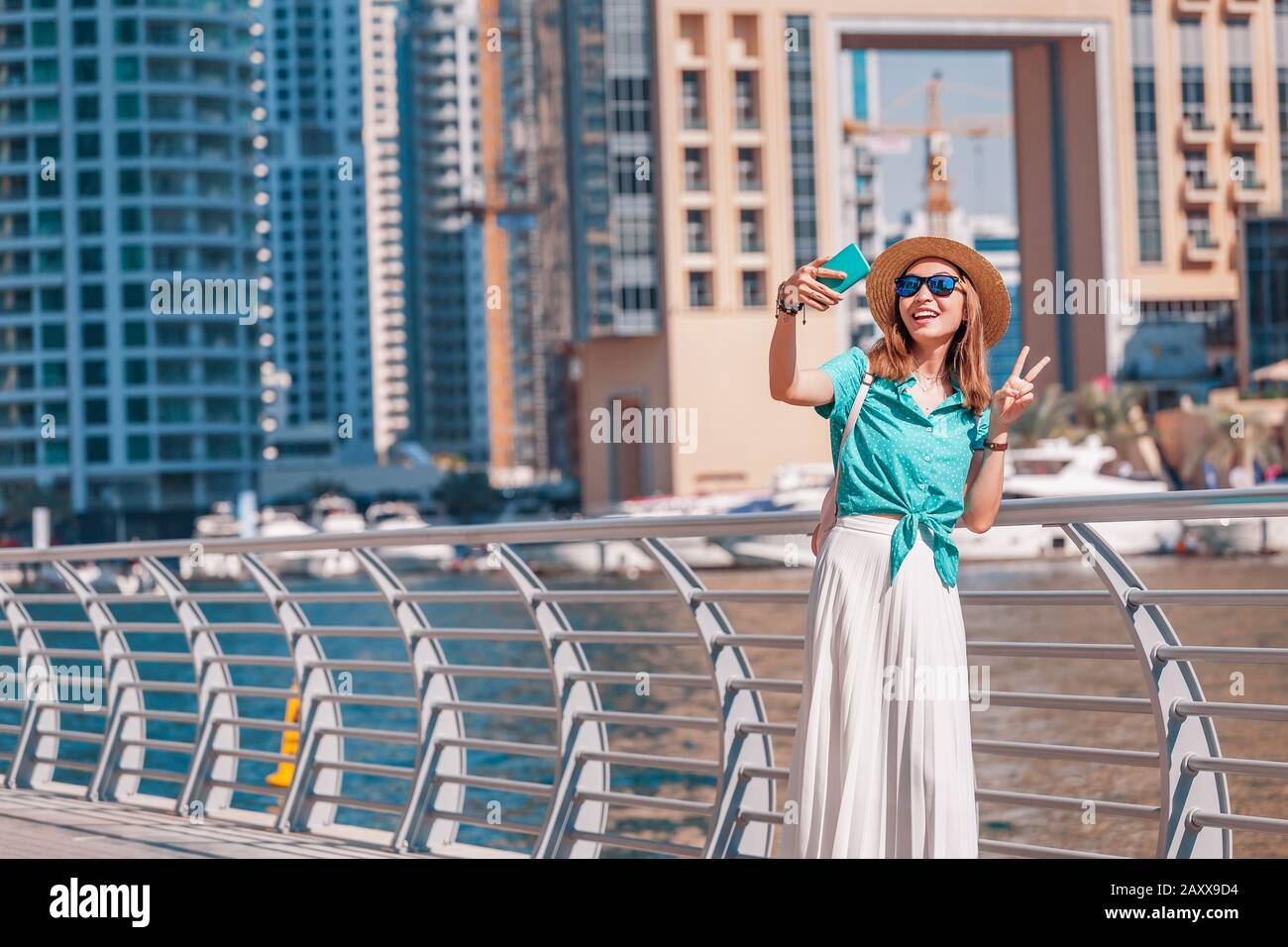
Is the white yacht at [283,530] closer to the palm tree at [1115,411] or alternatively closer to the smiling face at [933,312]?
the palm tree at [1115,411]

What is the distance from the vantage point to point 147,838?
685 cm

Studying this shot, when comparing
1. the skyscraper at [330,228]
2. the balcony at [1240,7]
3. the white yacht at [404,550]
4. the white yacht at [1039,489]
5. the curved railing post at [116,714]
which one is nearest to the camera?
the curved railing post at [116,714]

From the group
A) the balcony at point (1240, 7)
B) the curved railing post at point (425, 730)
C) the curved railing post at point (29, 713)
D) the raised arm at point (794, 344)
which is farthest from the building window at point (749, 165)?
the raised arm at point (794, 344)

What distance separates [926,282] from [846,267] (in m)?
0.28

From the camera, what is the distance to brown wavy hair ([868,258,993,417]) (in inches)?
158

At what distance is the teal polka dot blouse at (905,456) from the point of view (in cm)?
395

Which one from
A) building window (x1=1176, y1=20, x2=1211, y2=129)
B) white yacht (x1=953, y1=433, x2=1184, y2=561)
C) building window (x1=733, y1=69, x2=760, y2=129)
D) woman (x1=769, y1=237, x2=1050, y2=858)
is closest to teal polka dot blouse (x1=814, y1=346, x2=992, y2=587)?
woman (x1=769, y1=237, x2=1050, y2=858)

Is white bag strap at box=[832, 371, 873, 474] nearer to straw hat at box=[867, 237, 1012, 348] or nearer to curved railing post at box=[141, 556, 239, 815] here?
straw hat at box=[867, 237, 1012, 348]

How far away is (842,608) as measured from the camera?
3.95 m

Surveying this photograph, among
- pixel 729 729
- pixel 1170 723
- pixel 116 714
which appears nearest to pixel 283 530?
pixel 116 714

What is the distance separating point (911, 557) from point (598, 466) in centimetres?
8006

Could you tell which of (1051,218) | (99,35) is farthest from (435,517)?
(1051,218)

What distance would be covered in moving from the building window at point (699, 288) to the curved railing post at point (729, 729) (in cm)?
7322
